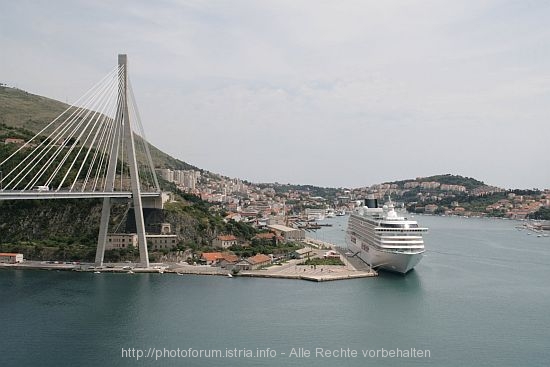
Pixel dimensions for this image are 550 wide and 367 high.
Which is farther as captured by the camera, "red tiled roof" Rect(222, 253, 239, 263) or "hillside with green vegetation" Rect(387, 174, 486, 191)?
"hillside with green vegetation" Rect(387, 174, 486, 191)

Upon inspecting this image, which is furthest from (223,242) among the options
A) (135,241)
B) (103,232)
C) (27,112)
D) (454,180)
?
(454,180)

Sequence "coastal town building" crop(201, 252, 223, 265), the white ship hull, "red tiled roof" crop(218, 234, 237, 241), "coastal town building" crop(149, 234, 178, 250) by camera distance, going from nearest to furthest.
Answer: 1. the white ship hull
2. "coastal town building" crop(201, 252, 223, 265)
3. "coastal town building" crop(149, 234, 178, 250)
4. "red tiled roof" crop(218, 234, 237, 241)

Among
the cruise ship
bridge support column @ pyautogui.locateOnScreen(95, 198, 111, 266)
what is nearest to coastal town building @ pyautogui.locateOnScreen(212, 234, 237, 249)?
bridge support column @ pyautogui.locateOnScreen(95, 198, 111, 266)

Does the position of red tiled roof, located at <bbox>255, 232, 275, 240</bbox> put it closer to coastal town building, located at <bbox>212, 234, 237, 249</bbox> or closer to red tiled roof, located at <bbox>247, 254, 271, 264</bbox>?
coastal town building, located at <bbox>212, 234, 237, 249</bbox>

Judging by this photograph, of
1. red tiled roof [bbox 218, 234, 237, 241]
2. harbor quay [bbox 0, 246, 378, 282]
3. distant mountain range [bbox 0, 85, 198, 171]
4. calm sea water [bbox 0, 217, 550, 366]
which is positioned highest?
distant mountain range [bbox 0, 85, 198, 171]

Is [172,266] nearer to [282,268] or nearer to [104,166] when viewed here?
[282,268]

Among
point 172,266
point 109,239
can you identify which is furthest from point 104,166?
point 172,266

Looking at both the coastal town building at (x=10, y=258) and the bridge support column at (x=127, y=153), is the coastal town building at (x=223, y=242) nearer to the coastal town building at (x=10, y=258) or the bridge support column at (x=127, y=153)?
the bridge support column at (x=127, y=153)

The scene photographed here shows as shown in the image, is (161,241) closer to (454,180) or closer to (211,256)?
(211,256)

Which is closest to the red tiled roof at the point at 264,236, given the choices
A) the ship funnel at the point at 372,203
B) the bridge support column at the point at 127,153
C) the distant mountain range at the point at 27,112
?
the ship funnel at the point at 372,203
